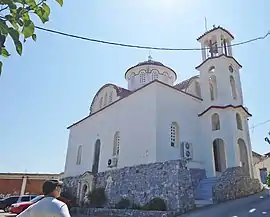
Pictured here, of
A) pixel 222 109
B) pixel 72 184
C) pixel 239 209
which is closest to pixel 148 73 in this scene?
pixel 222 109

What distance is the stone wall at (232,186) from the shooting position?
13008 mm

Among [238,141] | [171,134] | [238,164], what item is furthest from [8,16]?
[238,141]

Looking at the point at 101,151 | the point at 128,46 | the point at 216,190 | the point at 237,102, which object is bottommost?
the point at 216,190

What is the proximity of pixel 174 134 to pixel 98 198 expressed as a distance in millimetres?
6368

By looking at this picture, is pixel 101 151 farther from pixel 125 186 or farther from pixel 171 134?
pixel 171 134

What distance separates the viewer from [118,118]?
723 inches

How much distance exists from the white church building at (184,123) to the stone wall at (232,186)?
0.95 metres

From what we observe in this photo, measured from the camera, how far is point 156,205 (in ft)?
39.9

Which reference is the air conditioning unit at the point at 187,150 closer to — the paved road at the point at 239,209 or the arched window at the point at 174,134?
the arched window at the point at 174,134

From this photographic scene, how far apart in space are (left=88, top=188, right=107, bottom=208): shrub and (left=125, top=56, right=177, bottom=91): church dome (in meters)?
9.47

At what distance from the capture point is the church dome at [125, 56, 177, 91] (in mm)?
22527

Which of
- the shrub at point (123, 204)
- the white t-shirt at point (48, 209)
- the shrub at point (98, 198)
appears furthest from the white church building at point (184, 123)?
the white t-shirt at point (48, 209)

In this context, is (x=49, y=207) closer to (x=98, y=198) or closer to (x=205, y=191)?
(x=205, y=191)

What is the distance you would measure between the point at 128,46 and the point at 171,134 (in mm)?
8582
